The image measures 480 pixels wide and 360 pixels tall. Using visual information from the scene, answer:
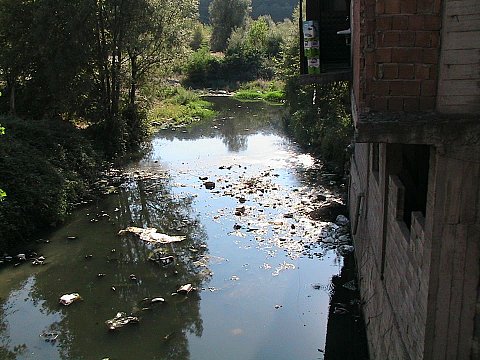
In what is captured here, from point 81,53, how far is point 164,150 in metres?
5.72

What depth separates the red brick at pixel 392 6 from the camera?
3768mm

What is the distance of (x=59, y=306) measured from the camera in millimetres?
9547

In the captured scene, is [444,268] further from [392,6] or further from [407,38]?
[392,6]

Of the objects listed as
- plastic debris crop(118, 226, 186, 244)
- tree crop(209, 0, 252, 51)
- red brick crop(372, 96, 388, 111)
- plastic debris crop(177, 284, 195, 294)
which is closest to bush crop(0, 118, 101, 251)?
plastic debris crop(118, 226, 186, 244)

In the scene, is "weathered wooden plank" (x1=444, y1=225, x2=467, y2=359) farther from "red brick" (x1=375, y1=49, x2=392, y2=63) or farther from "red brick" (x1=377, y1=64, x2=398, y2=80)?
"red brick" (x1=375, y1=49, x2=392, y2=63)

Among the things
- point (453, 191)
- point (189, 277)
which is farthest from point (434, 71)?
point (189, 277)

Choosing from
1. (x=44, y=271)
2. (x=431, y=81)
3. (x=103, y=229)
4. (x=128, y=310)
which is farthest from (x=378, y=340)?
(x=103, y=229)

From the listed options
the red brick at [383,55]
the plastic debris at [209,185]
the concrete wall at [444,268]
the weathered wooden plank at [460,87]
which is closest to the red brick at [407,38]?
the red brick at [383,55]

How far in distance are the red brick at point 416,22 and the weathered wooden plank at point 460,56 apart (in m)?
0.25

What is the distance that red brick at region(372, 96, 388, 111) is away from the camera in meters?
3.93

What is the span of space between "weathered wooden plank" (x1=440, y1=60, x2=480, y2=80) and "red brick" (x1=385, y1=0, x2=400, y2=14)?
54cm

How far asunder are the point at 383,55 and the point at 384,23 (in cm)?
23

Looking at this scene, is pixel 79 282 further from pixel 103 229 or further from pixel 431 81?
pixel 431 81

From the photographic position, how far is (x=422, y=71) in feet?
12.5
